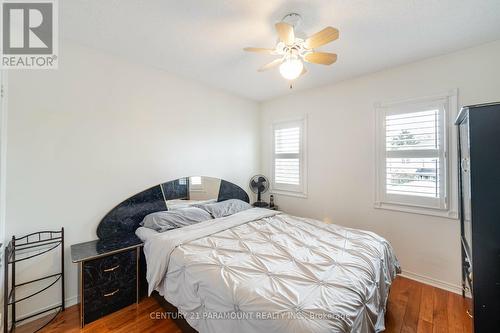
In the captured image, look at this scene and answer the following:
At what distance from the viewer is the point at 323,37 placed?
162 cm

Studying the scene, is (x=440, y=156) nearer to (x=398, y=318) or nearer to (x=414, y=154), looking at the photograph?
(x=414, y=154)

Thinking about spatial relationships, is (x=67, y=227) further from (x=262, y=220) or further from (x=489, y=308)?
(x=489, y=308)

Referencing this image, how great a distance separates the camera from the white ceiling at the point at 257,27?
1.66 m

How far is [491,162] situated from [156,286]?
8.45 ft

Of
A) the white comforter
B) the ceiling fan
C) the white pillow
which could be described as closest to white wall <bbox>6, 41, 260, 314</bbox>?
the white pillow

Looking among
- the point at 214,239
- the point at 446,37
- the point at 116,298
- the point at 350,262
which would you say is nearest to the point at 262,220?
the point at 214,239

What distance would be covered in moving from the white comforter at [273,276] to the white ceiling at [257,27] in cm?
191

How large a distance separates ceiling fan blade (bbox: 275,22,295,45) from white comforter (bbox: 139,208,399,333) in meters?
1.68

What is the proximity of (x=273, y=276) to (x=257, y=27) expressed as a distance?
2012 mm

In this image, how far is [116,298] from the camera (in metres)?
2.00

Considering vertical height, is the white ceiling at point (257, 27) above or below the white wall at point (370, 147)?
above

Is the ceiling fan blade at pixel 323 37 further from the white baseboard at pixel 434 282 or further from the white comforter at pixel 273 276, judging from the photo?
the white baseboard at pixel 434 282

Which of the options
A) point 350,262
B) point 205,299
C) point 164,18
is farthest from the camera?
point 164,18

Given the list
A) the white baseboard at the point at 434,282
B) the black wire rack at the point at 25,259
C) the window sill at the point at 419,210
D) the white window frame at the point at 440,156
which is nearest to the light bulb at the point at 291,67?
the white window frame at the point at 440,156
